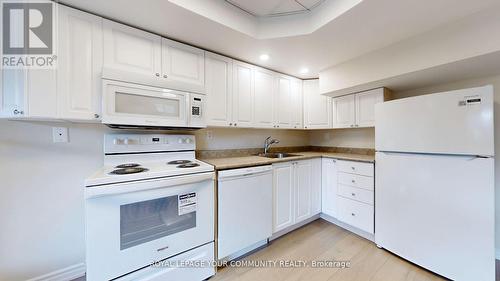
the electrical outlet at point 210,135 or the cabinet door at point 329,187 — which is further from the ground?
the electrical outlet at point 210,135

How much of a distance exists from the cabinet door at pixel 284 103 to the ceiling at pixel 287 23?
1.90ft

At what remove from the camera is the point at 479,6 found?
1270mm

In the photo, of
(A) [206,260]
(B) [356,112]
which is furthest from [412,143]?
(A) [206,260]

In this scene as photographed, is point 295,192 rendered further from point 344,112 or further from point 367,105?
point 367,105

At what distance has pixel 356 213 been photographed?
2111mm

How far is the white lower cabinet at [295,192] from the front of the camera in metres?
2.03

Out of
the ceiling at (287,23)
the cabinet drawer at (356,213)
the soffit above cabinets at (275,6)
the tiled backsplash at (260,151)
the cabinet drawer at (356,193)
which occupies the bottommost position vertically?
the cabinet drawer at (356,213)

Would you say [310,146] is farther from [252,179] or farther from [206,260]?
[206,260]

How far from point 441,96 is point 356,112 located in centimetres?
95

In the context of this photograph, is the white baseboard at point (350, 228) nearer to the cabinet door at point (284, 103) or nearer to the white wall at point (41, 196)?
the cabinet door at point (284, 103)

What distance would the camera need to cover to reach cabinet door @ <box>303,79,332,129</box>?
2701 millimetres

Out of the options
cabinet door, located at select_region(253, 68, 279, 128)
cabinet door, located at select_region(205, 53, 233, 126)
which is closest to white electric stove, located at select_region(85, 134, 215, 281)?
cabinet door, located at select_region(205, 53, 233, 126)

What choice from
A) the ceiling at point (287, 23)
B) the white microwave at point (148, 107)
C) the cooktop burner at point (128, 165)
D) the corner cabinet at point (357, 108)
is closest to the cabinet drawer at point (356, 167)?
the corner cabinet at point (357, 108)

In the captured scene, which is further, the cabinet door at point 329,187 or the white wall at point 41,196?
the cabinet door at point 329,187
